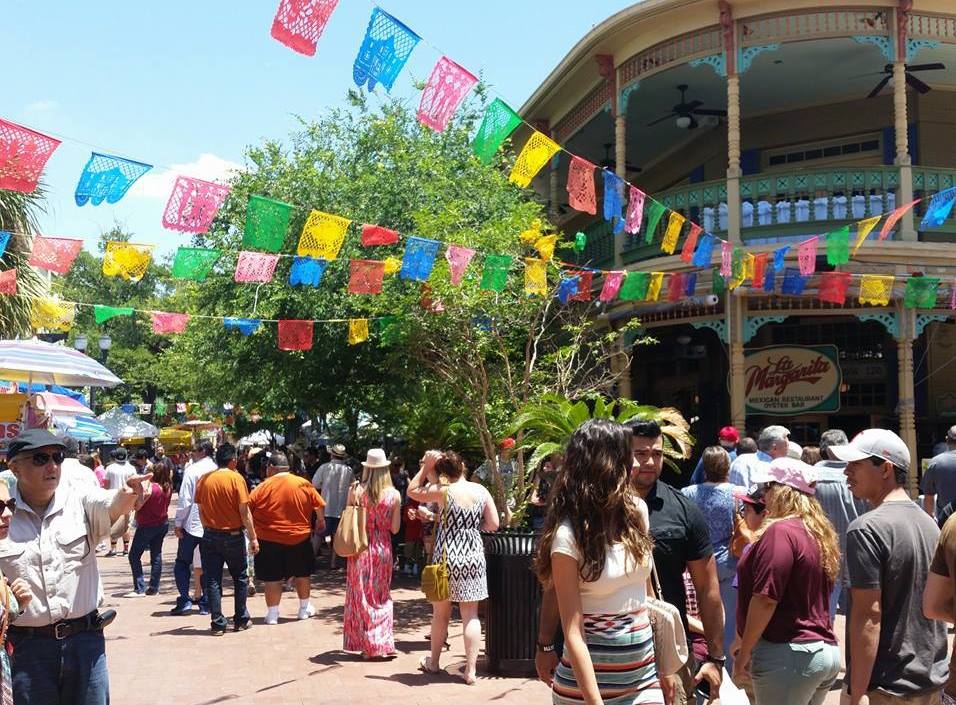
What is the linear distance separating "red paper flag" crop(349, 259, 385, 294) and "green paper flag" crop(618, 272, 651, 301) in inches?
152

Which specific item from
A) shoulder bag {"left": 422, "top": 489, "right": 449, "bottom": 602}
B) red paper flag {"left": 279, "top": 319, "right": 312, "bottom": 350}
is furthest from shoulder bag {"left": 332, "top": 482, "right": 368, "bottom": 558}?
red paper flag {"left": 279, "top": 319, "right": 312, "bottom": 350}

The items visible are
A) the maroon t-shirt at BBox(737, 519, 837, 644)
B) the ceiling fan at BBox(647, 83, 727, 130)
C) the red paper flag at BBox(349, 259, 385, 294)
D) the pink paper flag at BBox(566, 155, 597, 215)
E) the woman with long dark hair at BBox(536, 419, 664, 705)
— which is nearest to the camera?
the woman with long dark hair at BBox(536, 419, 664, 705)

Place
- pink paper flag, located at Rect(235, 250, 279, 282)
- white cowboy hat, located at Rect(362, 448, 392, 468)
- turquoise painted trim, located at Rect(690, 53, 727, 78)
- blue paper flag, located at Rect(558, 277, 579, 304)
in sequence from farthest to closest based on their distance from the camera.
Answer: turquoise painted trim, located at Rect(690, 53, 727, 78) < blue paper flag, located at Rect(558, 277, 579, 304) < pink paper flag, located at Rect(235, 250, 279, 282) < white cowboy hat, located at Rect(362, 448, 392, 468)

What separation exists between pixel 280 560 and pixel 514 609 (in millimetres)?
3336

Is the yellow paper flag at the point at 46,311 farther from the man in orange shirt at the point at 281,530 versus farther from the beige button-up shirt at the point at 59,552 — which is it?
the beige button-up shirt at the point at 59,552

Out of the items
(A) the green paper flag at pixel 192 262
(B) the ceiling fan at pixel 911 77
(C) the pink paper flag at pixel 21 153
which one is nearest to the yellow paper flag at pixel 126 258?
(A) the green paper flag at pixel 192 262

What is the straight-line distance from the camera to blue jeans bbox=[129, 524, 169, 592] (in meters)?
12.7

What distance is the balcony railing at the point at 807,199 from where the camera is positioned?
51.9 feet

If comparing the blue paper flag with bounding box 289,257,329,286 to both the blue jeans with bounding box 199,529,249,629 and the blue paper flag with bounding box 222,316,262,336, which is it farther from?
the blue jeans with bounding box 199,529,249,629

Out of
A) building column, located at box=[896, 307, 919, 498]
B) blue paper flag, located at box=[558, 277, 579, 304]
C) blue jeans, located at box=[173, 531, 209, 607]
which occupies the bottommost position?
blue jeans, located at box=[173, 531, 209, 607]

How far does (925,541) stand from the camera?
4098mm

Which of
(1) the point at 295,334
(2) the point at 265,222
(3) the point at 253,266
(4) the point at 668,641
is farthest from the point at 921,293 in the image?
(4) the point at 668,641

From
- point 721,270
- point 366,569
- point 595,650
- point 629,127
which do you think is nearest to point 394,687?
point 366,569

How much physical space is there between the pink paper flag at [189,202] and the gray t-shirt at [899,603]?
8037 mm
